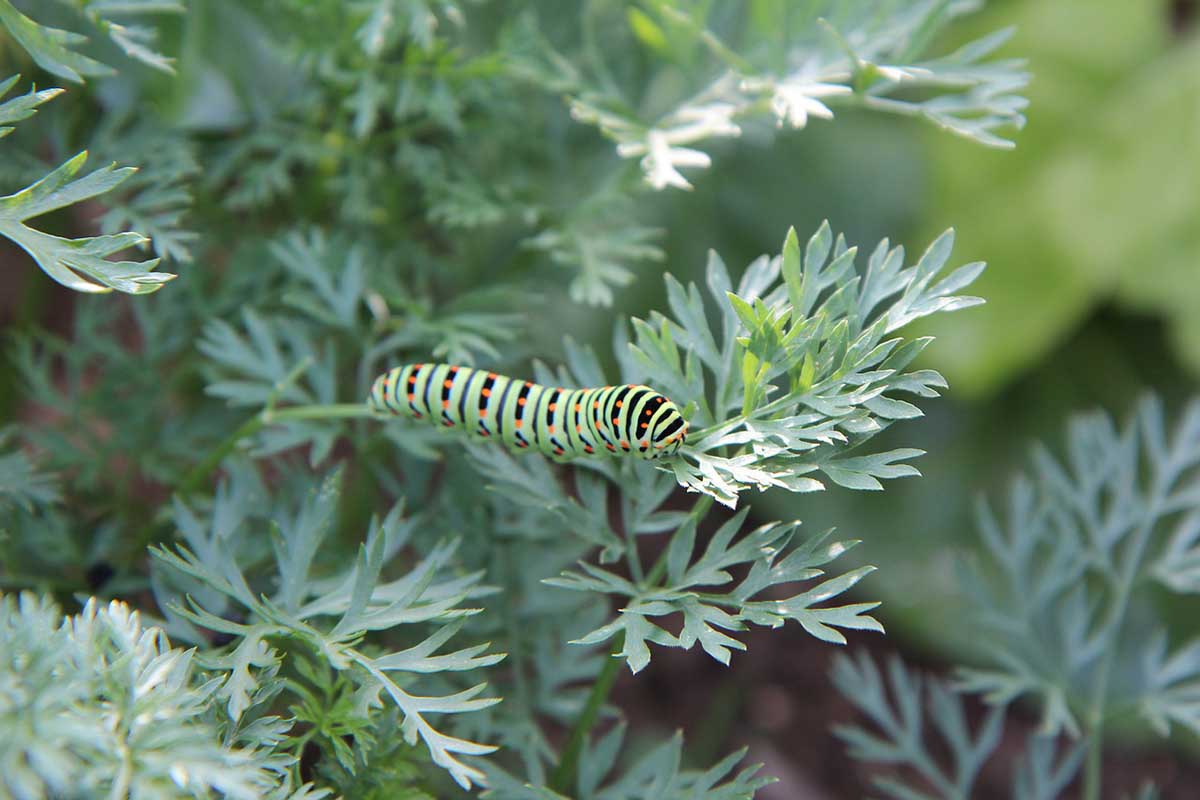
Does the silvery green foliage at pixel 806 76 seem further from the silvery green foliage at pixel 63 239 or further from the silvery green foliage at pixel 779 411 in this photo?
the silvery green foliage at pixel 63 239

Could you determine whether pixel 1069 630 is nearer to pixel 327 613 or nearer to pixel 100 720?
pixel 327 613

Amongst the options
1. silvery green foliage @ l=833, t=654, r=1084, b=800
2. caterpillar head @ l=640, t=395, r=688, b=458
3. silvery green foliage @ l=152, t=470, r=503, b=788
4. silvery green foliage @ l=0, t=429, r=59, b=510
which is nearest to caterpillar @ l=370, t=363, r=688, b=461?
caterpillar head @ l=640, t=395, r=688, b=458

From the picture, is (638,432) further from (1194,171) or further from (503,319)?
(1194,171)

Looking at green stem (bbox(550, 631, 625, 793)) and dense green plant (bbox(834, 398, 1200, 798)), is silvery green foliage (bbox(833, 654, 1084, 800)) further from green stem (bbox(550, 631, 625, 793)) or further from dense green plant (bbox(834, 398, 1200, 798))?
green stem (bbox(550, 631, 625, 793))

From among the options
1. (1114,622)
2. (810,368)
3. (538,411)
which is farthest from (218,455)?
(1114,622)

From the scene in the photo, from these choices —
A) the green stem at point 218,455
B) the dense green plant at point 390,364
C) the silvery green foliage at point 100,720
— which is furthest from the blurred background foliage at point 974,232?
the silvery green foliage at point 100,720

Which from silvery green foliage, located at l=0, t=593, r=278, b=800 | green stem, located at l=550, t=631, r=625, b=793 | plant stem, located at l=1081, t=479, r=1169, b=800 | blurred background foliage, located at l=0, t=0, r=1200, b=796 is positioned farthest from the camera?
blurred background foliage, located at l=0, t=0, r=1200, b=796

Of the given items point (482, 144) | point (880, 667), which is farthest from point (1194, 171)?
point (482, 144)
